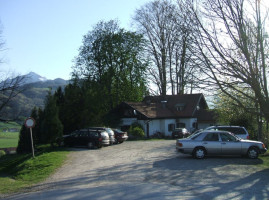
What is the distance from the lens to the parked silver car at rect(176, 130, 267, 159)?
1753 cm

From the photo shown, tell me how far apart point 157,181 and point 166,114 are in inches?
1449

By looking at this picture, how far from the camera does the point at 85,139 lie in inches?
1046

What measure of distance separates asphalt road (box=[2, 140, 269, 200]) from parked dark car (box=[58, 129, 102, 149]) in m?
9.43

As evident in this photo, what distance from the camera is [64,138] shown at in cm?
2798

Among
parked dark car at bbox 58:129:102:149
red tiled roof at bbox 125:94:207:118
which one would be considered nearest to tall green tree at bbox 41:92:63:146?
parked dark car at bbox 58:129:102:149

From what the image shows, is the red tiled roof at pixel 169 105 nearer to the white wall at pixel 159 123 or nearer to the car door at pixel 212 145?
the white wall at pixel 159 123

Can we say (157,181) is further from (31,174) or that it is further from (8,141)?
(8,141)

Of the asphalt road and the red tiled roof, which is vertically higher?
the red tiled roof

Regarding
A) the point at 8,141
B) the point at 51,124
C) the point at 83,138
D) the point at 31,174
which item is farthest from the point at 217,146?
the point at 8,141

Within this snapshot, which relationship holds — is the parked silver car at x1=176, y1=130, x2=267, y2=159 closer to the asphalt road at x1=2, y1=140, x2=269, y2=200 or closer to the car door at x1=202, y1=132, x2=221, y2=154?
the car door at x1=202, y1=132, x2=221, y2=154

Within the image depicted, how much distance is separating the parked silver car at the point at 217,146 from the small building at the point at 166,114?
25.1 m

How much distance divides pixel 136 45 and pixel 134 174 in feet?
130

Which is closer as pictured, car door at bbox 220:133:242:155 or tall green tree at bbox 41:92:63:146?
car door at bbox 220:133:242:155

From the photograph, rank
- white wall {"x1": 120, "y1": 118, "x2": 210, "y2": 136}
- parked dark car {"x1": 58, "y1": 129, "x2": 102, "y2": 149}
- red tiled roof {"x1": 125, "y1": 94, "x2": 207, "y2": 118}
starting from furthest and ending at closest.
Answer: red tiled roof {"x1": 125, "y1": 94, "x2": 207, "y2": 118}
white wall {"x1": 120, "y1": 118, "x2": 210, "y2": 136}
parked dark car {"x1": 58, "y1": 129, "x2": 102, "y2": 149}
